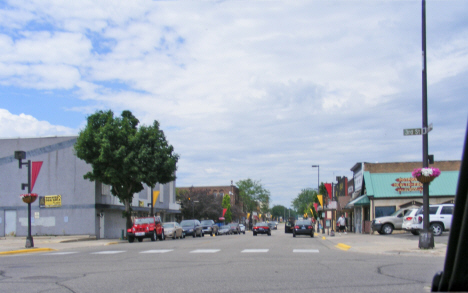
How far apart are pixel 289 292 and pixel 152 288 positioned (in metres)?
2.59

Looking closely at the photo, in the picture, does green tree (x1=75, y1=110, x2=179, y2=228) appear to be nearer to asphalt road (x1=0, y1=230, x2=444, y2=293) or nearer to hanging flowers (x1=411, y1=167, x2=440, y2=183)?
asphalt road (x1=0, y1=230, x2=444, y2=293)

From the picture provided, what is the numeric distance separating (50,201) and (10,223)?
3.86 meters

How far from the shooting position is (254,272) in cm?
1129

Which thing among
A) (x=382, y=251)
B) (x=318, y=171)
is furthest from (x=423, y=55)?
(x=318, y=171)

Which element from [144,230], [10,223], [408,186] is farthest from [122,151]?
[408,186]

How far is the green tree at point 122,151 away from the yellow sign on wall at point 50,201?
6.20m

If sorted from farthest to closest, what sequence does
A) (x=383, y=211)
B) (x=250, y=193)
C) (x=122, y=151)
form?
1. (x=250, y=193)
2. (x=383, y=211)
3. (x=122, y=151)

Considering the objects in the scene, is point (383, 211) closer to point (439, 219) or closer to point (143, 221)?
point (439, 219)

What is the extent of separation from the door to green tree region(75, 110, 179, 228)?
972 cm

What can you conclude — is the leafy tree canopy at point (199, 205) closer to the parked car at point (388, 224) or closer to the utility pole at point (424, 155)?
the parked car at point (388, 224)

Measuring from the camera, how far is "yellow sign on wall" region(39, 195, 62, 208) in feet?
136

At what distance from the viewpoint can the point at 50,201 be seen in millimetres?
41594

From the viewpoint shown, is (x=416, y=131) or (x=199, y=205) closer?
(x=416, y=131)

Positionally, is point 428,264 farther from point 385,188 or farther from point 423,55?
point 385,188
